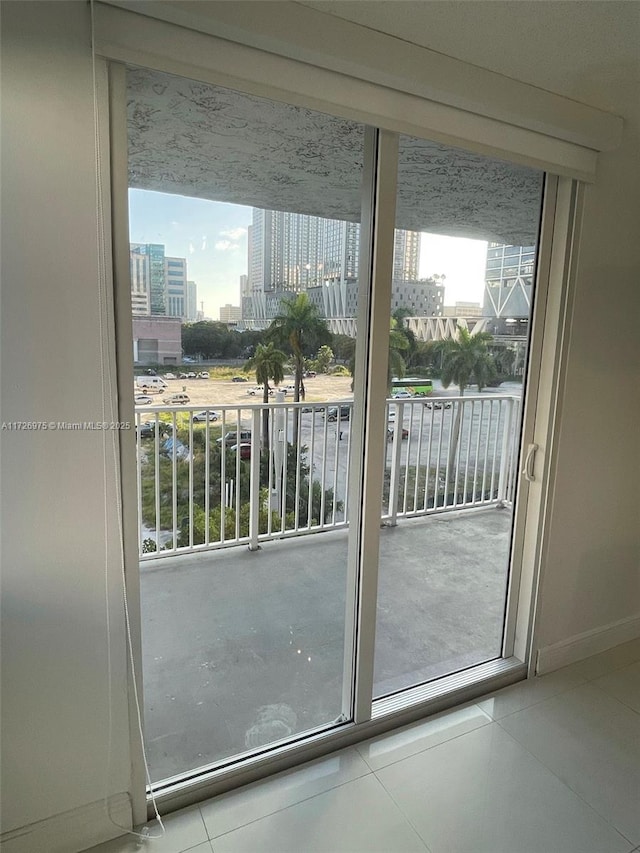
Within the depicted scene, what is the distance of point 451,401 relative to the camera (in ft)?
7.08

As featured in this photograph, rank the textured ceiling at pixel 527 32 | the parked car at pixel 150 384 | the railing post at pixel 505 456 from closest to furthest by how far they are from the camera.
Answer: the textured ceiling at pixel 527 32, the parked car at pixel 150 384, the railing post at pixel 505 456

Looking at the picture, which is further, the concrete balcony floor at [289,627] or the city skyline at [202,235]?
the concrete balcony floor at [289,627]

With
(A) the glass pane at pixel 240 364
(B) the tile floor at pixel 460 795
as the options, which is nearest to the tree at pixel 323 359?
(A) the glass pane at pixel 240 364

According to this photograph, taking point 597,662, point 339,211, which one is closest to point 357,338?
point 339,211

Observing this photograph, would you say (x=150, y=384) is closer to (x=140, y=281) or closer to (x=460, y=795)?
(x=140, y=281)

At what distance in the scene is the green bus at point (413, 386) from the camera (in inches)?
69.7

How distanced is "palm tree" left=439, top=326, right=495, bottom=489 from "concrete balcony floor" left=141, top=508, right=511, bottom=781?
70 centimetres

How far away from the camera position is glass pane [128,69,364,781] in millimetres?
1453

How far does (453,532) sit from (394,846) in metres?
1.56

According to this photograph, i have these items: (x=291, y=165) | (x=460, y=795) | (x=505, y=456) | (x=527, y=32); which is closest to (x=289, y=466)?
(x=291, y=165)

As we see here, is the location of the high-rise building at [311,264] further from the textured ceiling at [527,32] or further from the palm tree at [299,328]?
the textured ceiling at [527,32]

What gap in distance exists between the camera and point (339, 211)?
165 cm

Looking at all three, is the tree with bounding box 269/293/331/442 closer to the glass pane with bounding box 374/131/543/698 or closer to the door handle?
the glass pane with bounding box 374/131/543/698

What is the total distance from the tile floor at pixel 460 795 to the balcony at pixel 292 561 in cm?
18
